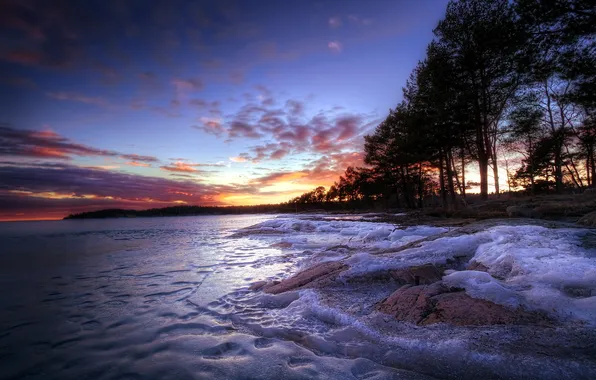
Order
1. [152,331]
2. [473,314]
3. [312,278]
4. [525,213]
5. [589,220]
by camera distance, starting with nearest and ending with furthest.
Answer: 1. [473,314]
2. [152,331]
3. [312,278]
4. [589,220]
5. [525,213]

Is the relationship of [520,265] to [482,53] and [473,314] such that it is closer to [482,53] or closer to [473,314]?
[473,314]

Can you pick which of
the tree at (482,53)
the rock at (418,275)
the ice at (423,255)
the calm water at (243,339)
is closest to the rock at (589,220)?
the ice at (423,255)

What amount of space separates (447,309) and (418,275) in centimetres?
129

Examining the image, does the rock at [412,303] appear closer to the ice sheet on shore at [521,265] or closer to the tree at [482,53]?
the ice sheet on shore at [521,265]

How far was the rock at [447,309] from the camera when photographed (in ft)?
9.17

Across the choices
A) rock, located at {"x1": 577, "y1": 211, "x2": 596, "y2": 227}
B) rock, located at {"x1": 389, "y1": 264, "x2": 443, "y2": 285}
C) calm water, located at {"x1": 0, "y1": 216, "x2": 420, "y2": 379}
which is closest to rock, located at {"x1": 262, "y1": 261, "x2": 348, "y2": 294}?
calm water, located at {"x1": 0, "y1": 216, "x2": 420, "y2": 379}

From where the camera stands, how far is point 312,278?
16.5 ft

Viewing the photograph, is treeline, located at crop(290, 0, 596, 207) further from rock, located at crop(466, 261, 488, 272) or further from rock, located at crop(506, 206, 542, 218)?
rock, located at crop(466, 261, 488, 272)

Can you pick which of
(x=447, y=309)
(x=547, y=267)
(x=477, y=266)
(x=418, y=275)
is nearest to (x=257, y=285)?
(x=418, y=275)

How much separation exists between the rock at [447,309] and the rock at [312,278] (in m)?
1.40

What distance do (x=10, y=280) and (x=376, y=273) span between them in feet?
27.6

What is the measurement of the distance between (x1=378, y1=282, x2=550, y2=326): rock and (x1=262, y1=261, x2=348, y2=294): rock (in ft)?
4.60

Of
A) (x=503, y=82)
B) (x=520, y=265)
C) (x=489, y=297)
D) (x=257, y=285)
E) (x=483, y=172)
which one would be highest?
(x=503, y=82)

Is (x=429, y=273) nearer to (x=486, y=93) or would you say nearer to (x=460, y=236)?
(x=460, y=236)
